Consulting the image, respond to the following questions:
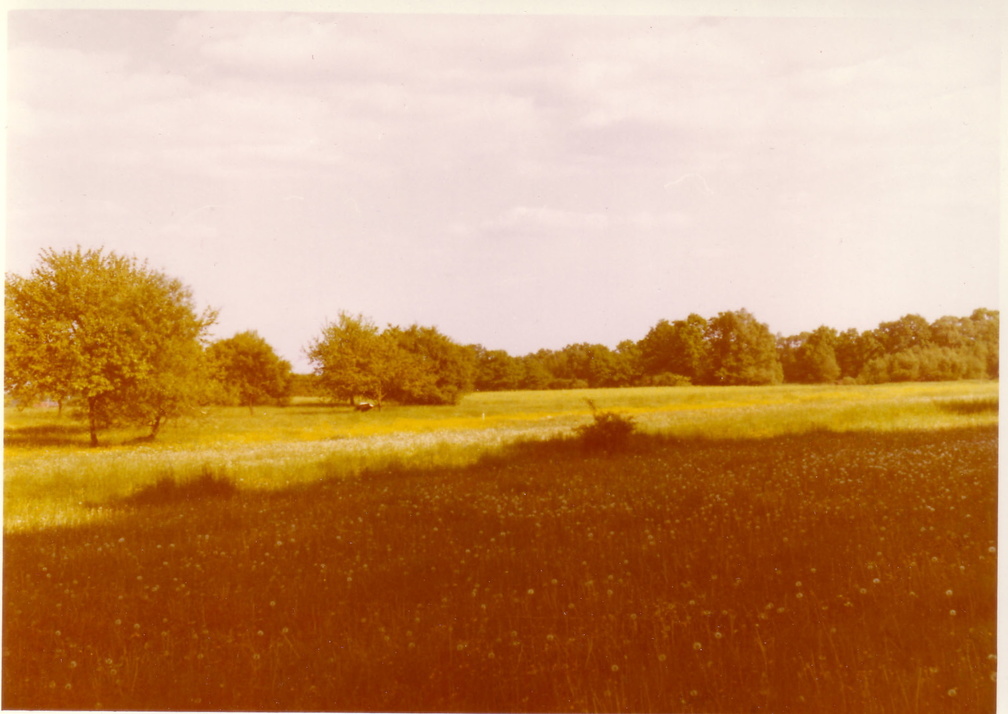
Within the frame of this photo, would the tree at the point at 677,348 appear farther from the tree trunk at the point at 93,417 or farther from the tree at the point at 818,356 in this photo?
the tree trunk at the point at 93,417

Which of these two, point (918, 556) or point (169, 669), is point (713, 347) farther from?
point (169, 669)

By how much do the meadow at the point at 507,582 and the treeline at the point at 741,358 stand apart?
78cm

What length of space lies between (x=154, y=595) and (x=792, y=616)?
4941 millimetres

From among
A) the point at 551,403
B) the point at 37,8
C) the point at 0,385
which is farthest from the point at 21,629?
the point at 551,403

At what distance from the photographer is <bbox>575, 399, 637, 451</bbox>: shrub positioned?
1053 centimetres

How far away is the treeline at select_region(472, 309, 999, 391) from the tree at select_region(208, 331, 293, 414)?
8.71ft

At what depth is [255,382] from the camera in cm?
868

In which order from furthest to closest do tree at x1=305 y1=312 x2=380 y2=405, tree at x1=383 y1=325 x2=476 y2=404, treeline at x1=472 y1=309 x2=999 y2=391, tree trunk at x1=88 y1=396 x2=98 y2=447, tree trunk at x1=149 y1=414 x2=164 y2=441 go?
1. tree trunk at x1=149 y1=414 x2=164 y2=441
2. tree trunk at x1=88 y1=396 x2=98 y2=447
3. tree at x1=383 y1=325 x2=476 y2=404
4. tree at x1=305 y1=312 x2=380 y2=405
5. treeline at x1=472 y1=309 x2=999 y2=391

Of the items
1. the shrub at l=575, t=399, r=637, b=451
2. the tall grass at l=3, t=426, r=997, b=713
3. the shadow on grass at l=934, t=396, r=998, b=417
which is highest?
the shadow on grass at l=934, t=396, r=998, b=417

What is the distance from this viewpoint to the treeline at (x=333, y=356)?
7.33 meters

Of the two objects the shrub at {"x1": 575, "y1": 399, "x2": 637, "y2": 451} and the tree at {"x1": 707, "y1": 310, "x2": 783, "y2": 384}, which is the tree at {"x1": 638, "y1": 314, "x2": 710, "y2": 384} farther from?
the shrub at {"x1": 575, "y1": 399, "x2": 637, "y2": 451}

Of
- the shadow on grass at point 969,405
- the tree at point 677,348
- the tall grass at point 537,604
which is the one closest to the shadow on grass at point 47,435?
the tall grass at point 537,604

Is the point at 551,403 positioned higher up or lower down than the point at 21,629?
higher up

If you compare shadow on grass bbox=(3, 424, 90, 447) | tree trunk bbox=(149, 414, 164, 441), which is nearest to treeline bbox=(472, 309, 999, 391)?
tree trunk bbox=(149, 414, 164, 441)
